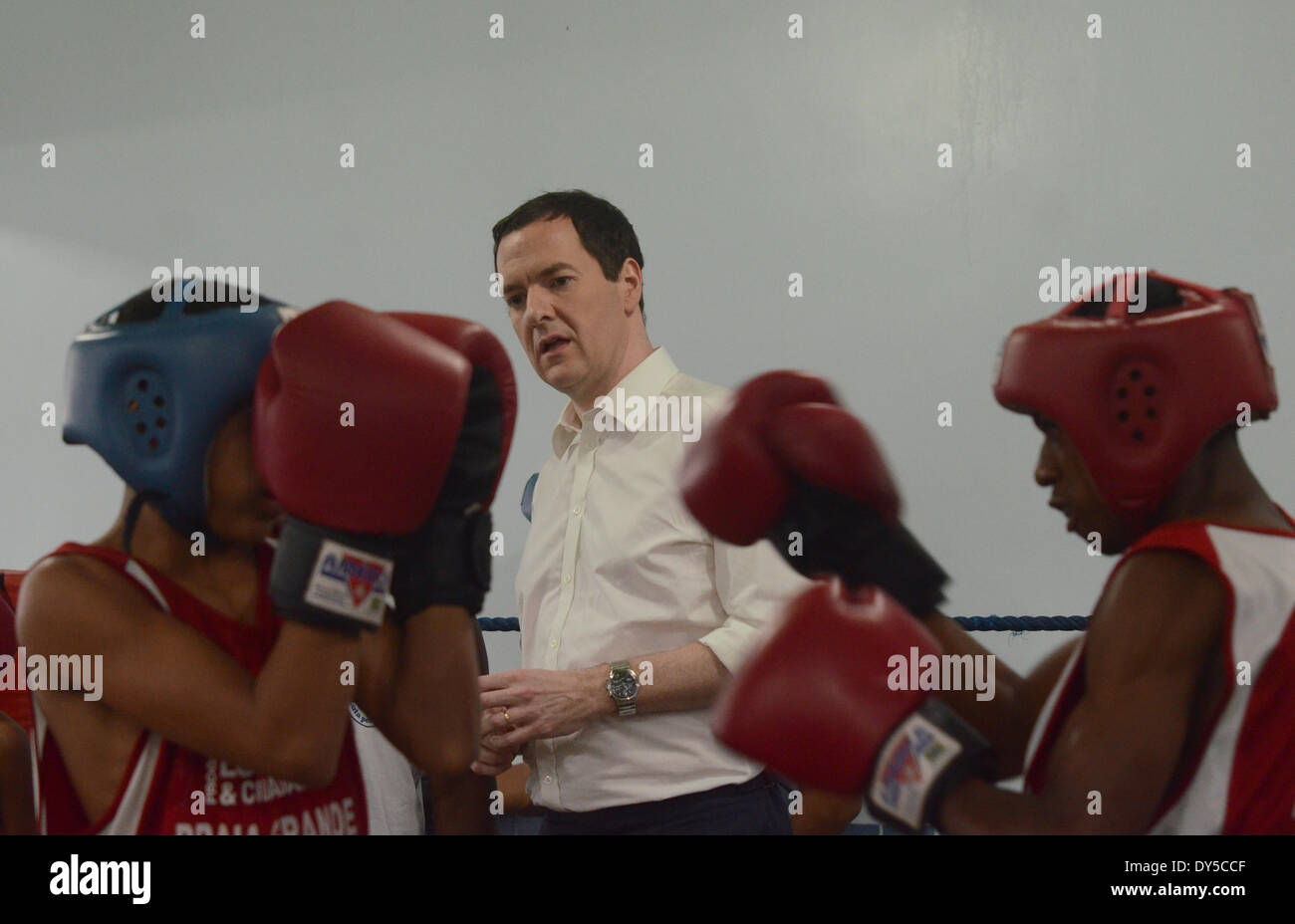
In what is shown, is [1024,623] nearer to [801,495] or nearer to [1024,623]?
[1024,623]

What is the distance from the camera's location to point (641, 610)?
141 centimetres

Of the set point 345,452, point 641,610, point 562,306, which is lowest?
point 641,610

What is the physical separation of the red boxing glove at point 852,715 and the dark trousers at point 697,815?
49 centimetres

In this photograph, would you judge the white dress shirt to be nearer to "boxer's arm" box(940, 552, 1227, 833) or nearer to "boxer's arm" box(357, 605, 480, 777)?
"boxer's arm" box(357, 605, 480, 777)

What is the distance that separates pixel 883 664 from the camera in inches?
34.6

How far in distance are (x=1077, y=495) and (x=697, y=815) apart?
0.68 m

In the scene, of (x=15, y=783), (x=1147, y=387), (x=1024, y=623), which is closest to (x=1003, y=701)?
(x=1147, y=387)

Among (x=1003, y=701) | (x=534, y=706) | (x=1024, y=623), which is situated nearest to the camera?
(x=1003, y=701)

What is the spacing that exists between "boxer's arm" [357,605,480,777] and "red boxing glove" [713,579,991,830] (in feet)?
0.81

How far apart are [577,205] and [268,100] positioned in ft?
6.18

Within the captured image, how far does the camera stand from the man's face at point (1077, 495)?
0.92m

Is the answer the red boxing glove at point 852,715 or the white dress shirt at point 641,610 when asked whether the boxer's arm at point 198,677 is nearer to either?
the red boxing glove at point 852,715

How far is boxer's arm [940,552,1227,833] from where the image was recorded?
810 millimetres
